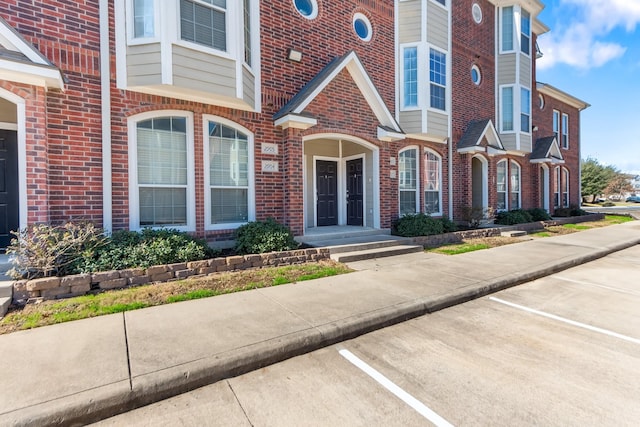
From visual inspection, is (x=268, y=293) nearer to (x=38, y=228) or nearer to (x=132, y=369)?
(x=132, y=369)

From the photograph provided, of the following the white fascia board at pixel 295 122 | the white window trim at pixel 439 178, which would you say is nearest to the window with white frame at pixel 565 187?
the white window trim at pixel 439 178

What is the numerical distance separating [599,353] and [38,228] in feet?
25.4

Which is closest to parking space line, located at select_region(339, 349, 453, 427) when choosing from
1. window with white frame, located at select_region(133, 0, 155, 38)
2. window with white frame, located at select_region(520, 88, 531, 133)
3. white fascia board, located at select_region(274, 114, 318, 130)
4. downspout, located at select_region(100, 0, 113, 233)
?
downspout, located at select_region(100, 0, 113, 233)

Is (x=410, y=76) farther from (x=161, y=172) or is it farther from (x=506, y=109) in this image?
(x=161, y=172)

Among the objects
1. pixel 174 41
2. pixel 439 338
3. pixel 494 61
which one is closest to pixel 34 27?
pixel 174 41

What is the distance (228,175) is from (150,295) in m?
3.35

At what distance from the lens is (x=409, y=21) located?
1082 cm

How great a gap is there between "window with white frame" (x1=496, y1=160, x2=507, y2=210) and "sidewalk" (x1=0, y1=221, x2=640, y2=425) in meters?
9.47

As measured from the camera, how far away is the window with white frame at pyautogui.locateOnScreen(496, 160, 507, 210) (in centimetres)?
1462

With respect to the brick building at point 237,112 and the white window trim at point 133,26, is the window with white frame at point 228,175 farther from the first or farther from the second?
the white window trim at point 133,26

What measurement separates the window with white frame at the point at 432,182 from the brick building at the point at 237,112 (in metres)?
0.06

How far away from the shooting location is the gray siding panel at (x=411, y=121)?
35.3 feet

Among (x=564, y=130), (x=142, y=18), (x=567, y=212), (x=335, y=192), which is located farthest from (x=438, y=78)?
(x=564, y=130)

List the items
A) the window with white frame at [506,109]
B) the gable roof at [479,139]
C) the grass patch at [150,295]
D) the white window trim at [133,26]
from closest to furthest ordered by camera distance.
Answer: the grass patch at [150,295] < the white window trim at [133,26] < the gable roof at [479,139] < the window with white frame at [506,109]
